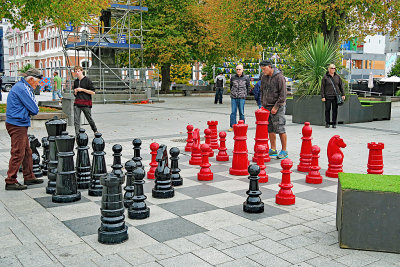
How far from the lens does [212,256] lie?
12.1 feet

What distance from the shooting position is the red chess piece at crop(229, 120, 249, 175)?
6551 mm

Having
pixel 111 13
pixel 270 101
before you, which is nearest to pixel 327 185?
pixel 270 101

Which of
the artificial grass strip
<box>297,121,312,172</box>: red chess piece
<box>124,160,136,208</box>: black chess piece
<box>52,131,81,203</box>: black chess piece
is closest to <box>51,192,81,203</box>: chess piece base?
<box>52,131,81,203</box>: black chess piece

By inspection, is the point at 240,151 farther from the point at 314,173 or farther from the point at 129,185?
the point at 129,185

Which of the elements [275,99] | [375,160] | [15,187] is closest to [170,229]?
[15,187]

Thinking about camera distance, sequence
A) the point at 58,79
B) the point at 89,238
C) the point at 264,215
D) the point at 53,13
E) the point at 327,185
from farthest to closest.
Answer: the point at 58,79
the point at 53,13
the point at 327,185
the point at 264,215
the point at 89,238

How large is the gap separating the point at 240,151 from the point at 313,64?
27.8 feet

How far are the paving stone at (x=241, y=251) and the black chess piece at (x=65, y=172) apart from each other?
232 cm

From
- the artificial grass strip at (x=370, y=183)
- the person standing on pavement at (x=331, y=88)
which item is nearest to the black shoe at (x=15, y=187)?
the artificial grass strip at (x=370, y=183)

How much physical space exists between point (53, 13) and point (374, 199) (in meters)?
14.1

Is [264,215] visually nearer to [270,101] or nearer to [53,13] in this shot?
[270,101]

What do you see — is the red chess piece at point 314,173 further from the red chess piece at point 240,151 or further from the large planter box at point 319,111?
the large planter box at point 319,111

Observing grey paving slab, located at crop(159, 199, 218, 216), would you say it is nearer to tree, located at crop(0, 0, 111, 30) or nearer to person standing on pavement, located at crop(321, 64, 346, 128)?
person standing on pavement, located at crop(321, 64, 346, 128)

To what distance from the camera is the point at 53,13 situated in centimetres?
1528
